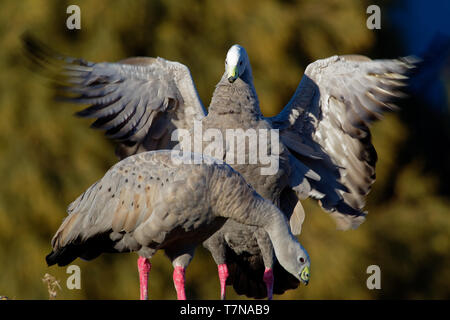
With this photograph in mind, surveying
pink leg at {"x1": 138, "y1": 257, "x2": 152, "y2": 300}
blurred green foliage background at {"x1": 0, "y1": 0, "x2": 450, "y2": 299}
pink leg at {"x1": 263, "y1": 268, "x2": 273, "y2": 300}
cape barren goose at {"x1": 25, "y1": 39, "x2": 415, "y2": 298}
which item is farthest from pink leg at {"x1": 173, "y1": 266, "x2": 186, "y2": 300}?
blurred green foliage background at {"x1": 0, "y1": 0, "x2": 450, "y2": 299}

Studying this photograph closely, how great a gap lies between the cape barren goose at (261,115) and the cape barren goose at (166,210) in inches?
37.1

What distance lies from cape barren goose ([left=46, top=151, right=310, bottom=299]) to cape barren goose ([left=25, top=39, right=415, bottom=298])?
0.94 meters

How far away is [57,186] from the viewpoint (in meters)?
9.80

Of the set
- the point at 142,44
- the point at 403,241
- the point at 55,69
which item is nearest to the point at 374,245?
the point at 403,241

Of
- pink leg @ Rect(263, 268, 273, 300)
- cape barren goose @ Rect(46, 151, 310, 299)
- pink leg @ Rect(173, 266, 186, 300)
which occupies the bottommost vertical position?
pink leg @ Rect(263, 268, 273, 300)

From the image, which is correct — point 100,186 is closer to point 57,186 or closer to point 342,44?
point 57,186

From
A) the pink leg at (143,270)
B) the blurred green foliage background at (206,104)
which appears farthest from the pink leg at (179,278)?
the blurred green foliage background at (206,104)

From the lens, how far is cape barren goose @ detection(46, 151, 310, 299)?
5012 millimetres

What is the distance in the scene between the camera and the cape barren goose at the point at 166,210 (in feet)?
16.4

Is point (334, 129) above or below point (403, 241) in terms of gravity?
above

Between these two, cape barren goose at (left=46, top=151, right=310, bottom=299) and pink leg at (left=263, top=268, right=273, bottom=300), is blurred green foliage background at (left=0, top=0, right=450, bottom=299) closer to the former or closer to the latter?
pink leg at (left=263, top=268, right=273, bottom=300)
